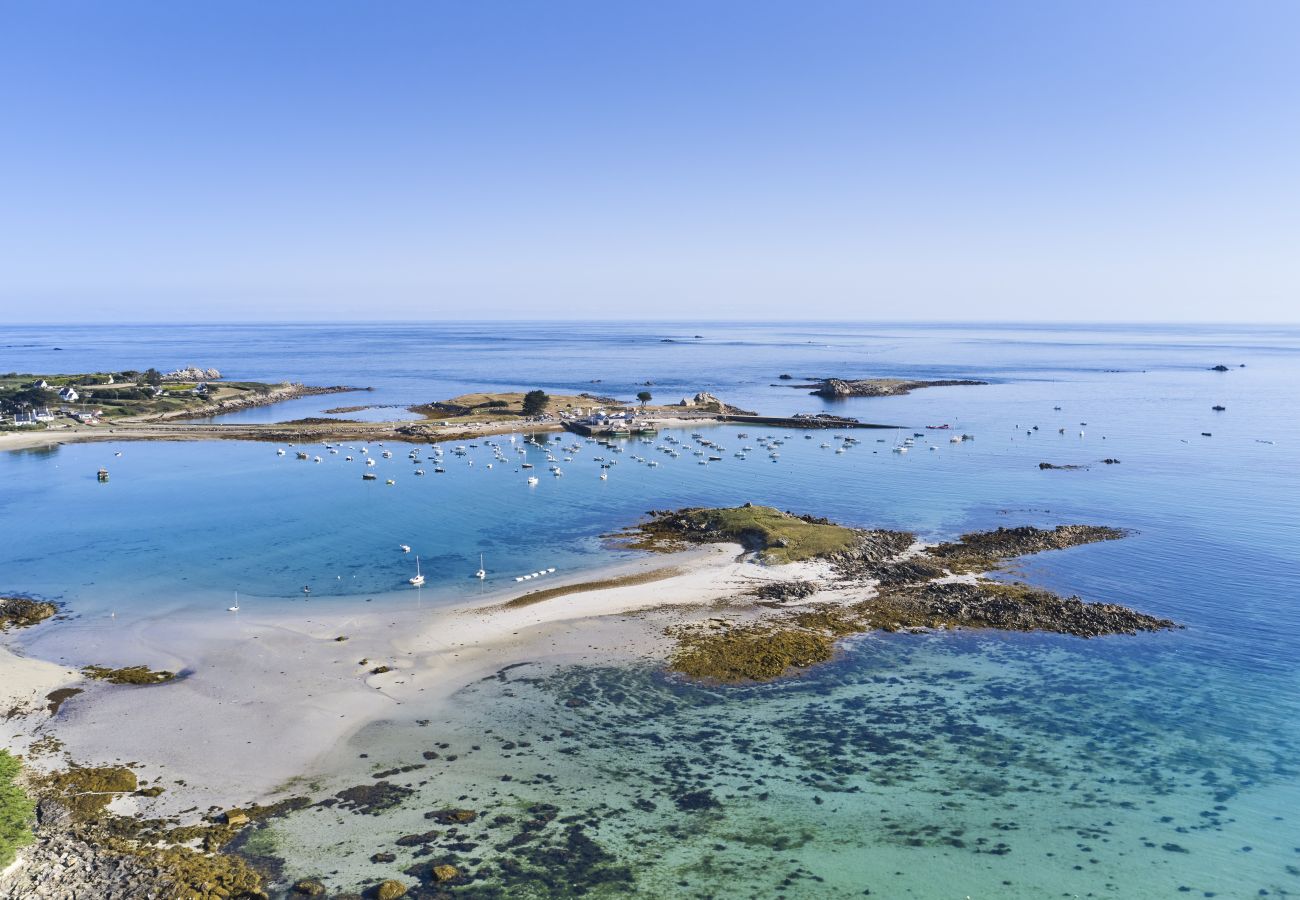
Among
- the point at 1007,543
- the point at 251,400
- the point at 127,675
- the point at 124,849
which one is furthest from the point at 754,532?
the point at 251,400

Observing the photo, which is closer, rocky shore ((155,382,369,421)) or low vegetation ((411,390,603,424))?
low vegetation ((411,390,603,424))

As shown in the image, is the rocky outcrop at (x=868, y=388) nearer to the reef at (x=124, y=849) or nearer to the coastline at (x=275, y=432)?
the coastline at (x=275, y=432)

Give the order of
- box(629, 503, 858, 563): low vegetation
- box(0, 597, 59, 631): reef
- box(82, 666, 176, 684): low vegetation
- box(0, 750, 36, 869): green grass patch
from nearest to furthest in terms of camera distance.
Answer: box(0, 750, 36, 869): green grass patch < box(82, 666, 176, 684): low vegetation < box(0, 597, 59, 631): reef < box(629, 503, 858, 563): low vegetation

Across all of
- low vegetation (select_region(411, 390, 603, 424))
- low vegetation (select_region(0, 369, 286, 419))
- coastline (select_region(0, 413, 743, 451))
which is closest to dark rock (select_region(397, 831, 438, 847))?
coastline (select_region(0, 413, 743, 451))

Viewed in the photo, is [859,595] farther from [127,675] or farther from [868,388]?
[868,388]

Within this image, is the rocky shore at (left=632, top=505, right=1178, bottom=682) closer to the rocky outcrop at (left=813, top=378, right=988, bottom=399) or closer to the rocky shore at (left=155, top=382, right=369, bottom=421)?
the rocky shore at (left=155, top=382, right=369, bottom=421)

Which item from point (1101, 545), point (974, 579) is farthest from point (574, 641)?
point (1101, 545)

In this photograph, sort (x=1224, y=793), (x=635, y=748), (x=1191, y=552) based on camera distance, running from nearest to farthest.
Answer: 1. (x=1224, y=793)
2. (x=635, y=748)
3. (x=1191, y=552)

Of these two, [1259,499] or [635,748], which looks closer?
[635,748]

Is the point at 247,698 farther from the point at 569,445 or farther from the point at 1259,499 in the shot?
the point at 1259,499
